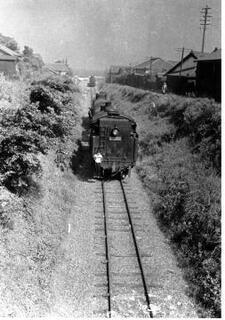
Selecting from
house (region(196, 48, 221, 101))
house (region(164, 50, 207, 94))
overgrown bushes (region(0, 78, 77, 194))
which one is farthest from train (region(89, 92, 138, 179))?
house (region(164, 50, 207, 94))

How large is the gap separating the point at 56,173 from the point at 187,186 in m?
6.59

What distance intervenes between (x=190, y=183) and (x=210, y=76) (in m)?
20.4

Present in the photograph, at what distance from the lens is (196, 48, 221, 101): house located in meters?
29.5

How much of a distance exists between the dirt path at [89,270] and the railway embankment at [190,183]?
459 mm

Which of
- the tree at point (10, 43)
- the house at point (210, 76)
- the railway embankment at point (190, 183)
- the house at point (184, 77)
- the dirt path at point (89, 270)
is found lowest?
the dirt path at point (89, 270)

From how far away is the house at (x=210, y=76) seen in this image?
2950 centimetres

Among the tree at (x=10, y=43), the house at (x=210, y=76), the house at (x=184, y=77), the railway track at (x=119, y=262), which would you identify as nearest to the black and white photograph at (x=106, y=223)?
the railway track at (x=119, y=262)

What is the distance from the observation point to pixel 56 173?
15836 mm

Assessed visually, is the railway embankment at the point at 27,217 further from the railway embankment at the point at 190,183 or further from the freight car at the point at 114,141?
the railway embankment at the point at 190,183

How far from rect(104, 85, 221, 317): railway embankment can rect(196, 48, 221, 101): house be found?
3.97 metres

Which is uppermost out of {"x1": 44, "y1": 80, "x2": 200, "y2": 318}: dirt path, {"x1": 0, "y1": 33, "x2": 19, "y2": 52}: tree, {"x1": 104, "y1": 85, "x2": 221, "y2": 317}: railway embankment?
{"x1": 0, "y1": 33, "x2": 19, "y2": 52}: tree

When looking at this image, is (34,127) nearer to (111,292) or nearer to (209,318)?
(111,292)

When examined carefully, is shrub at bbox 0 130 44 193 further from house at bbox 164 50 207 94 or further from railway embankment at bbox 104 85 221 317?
house at bbox 164 50 207 94

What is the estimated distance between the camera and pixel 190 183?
15.1m
